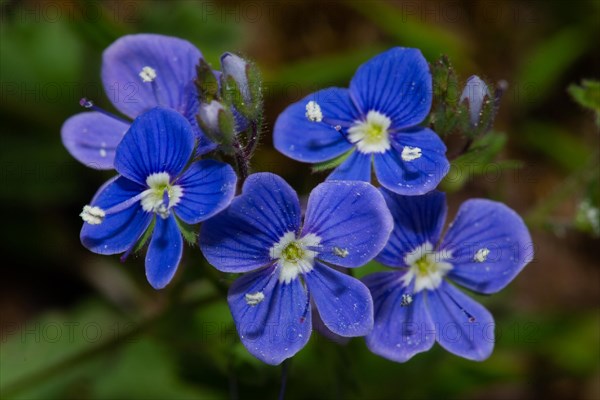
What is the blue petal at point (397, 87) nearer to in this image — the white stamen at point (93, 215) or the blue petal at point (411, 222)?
the blue petal at point (411, 222)

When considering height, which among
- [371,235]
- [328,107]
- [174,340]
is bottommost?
[174,340]

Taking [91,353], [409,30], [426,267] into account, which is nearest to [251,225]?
[426,267]

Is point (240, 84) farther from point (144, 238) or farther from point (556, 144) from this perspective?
point (556, 144)

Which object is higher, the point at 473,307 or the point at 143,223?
the point at 473,307

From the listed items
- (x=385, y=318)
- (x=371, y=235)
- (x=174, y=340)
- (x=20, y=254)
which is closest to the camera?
(x=371, y=235)

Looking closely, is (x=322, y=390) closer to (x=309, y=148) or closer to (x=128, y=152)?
(x=309, y=148)

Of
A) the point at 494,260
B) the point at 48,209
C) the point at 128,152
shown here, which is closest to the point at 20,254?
the point at 48,209

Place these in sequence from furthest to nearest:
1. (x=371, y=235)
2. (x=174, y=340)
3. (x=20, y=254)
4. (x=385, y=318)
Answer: (x=20, y=254)
(x=174, y=340)
(x=385, y=318)
(x=371, y=235)

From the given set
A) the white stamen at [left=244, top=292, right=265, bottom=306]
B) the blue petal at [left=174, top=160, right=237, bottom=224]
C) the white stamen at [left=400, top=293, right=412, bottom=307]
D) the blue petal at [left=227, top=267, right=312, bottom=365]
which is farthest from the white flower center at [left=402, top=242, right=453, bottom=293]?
the blue petal at [left=174, top=160, right=237, bottom=224]
